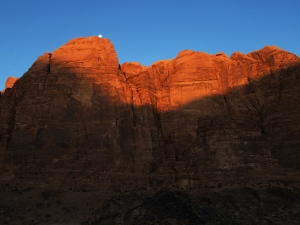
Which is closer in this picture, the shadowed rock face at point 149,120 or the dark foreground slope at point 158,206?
the dark foreground slope at point 158,206

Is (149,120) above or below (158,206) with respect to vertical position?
above

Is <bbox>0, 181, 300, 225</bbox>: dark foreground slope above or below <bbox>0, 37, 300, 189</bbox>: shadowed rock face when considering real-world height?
below

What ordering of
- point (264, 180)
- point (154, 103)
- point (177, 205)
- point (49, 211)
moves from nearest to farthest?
point (177, 205) → point (49, 211) → point (264, 180) → point (154, 103)

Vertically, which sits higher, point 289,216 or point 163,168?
point 163,168

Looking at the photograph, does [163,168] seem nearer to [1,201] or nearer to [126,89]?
[126,89]

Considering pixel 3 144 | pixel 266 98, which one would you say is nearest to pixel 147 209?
pixel 3 144

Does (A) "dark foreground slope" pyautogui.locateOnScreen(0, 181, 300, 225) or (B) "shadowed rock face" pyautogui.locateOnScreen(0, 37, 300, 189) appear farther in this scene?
(B) "shadowed rock face" pyautogui.locateOnScreen(0, 37, 300, 189)

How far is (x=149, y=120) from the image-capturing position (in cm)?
6238

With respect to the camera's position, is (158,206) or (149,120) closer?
(158,206)

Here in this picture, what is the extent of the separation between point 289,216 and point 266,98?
21.5 m

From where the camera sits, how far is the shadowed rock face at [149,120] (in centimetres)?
5462

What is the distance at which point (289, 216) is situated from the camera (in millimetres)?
45500

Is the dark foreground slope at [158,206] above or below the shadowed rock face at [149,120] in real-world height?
below

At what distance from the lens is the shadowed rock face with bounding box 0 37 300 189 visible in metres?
54.6
